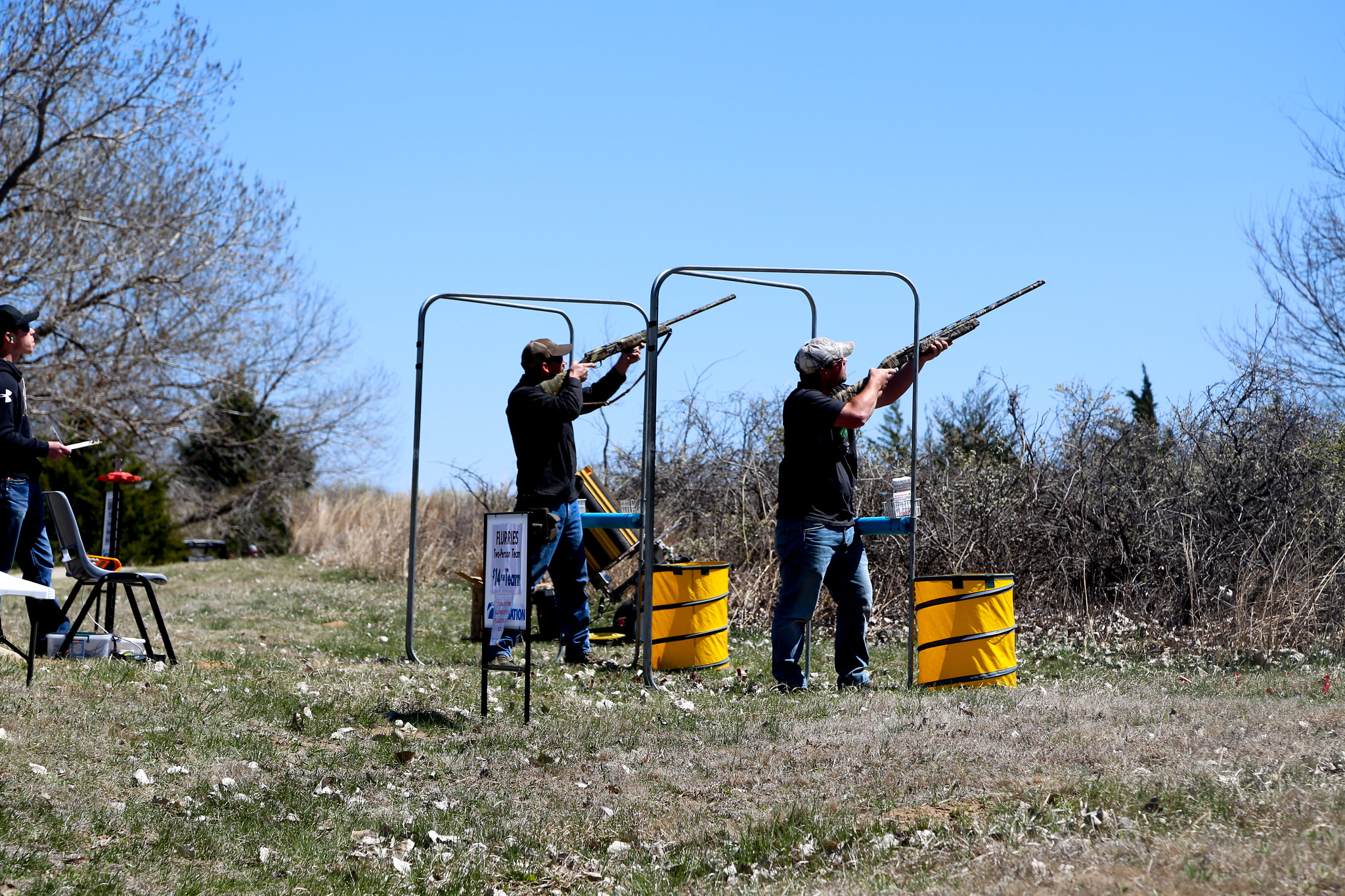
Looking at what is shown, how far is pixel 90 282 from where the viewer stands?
21.3m

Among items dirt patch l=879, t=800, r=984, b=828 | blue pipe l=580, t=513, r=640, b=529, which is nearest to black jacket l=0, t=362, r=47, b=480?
blue pipe l=580, t=513, r=640, b=529

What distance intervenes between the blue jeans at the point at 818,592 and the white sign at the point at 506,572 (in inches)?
65.8

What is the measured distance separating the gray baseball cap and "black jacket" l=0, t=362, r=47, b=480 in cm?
467

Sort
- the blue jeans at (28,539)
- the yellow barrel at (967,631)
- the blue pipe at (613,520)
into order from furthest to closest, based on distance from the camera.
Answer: the blue pipe at (613,520)
the blue jeans at (28,539)
the yellow barrel at (967,631)

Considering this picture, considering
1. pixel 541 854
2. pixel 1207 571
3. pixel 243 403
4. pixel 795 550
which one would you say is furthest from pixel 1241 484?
pixel 243 403

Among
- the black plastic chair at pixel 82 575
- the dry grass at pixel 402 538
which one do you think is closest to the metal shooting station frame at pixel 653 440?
the black plastic chair at pixel 82 575

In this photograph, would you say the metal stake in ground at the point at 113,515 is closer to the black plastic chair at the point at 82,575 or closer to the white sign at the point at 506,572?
the black plastic chair at the point at 82,575

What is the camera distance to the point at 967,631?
299 inches

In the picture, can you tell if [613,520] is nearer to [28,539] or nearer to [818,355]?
[818,355]

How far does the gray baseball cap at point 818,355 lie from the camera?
7578 millimetres

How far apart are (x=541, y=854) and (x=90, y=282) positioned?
19.5 m

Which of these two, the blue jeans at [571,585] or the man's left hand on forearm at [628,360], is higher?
the man's left hand on forearm at [628,360]

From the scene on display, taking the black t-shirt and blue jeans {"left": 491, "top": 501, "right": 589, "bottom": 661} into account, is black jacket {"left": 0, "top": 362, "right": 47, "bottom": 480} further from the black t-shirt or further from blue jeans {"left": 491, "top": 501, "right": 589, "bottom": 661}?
the black t-shirt

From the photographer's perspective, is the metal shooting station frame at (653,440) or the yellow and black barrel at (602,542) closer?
the metal shooting station frame at (653,440)
